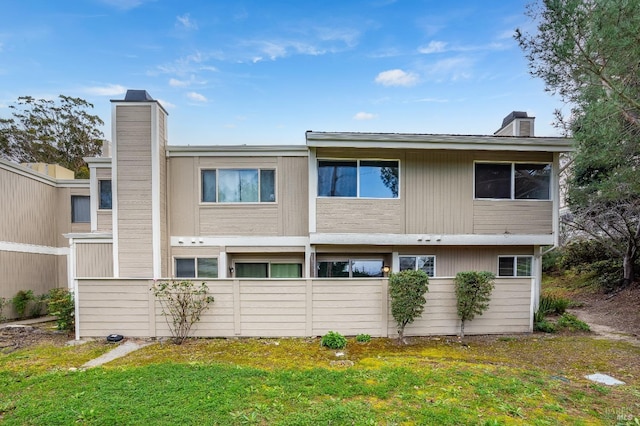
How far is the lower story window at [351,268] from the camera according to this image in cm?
917

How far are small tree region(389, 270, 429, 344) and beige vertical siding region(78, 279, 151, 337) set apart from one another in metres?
5.28

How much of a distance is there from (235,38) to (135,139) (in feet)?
21.8

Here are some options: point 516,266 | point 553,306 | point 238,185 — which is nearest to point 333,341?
point 238,185

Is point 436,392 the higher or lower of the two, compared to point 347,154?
lower

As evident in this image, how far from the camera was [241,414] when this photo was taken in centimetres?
338

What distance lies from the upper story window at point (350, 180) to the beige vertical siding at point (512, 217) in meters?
2.59

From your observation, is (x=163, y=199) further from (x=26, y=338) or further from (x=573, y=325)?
(x=573, y=325)

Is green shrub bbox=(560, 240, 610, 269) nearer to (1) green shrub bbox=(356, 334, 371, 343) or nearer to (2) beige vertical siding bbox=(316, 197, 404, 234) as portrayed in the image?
(2) beige vertical siding bbox=(316, 197, 404, 234)

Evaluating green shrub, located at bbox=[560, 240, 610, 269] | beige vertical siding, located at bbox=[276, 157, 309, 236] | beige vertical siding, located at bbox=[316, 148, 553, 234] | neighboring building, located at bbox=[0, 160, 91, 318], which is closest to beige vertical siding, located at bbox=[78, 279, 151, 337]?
beige vertical siding, located at bbox=[276, 157, 309, 236]

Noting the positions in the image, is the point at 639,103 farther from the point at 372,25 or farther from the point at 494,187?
the point at 372,25

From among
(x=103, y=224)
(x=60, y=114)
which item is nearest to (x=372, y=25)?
(x=103, y=224)

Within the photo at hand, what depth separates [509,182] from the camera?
8766 millimetres

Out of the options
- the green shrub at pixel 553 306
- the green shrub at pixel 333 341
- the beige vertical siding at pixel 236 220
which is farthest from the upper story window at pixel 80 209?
the green shrub at pixel 553 306

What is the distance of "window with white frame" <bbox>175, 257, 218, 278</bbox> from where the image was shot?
897 centimetres
